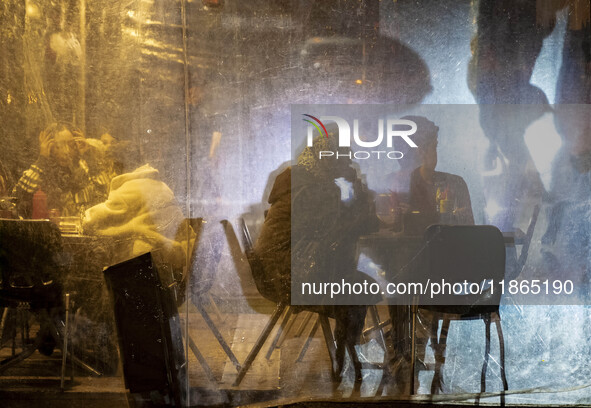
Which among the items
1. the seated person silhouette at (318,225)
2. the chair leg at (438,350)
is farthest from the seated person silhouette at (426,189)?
the chair leg at (438,350)

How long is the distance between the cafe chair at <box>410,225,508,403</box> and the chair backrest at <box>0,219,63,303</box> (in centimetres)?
215

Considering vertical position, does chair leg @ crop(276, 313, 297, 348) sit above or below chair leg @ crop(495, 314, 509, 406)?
above

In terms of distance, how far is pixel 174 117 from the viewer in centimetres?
302

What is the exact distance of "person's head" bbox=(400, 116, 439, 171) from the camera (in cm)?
296

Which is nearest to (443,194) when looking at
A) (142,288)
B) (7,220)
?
(142,288)

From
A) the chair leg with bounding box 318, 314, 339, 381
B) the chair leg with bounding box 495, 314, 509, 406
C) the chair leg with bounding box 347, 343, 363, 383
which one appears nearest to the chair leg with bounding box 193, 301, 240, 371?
the chair leg with bounding box 318, 314, 339, 381

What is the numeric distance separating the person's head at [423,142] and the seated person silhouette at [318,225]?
1.09 ft

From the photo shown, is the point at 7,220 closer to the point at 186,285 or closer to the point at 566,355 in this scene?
the point at 186,285

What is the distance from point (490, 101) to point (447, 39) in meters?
0.43

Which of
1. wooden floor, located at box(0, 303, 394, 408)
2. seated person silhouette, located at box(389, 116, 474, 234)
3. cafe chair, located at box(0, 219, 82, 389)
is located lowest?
wooden floor, located at box(0, 303, 394, 408)

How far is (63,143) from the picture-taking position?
3066mm

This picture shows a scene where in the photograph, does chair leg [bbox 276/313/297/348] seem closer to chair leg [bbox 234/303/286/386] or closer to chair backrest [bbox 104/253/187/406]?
chair leg [bbox 234/303/286/386]

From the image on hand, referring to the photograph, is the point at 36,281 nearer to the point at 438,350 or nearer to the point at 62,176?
the point at 62,176

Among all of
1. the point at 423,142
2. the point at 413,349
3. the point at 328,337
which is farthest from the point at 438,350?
the point at 423,142
